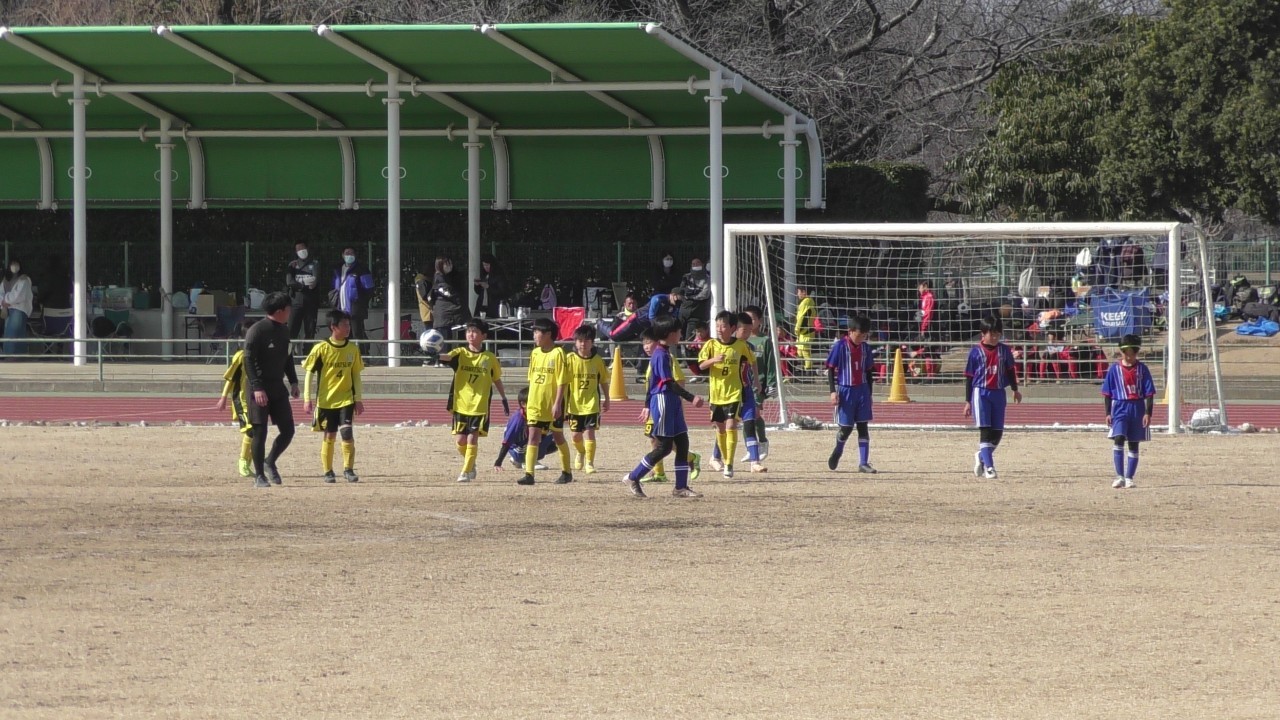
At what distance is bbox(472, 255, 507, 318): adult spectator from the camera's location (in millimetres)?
28906

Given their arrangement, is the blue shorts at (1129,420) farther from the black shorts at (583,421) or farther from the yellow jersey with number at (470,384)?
the yellow jersey with number at (470,384)

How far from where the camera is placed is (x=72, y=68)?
1073 inches

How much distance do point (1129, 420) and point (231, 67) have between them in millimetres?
16077

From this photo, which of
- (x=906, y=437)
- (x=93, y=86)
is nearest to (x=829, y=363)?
(x=906, y=437)

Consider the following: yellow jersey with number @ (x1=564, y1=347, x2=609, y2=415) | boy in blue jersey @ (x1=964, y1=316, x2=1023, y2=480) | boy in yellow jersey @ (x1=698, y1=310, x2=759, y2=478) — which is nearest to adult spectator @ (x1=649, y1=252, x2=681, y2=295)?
boy in yellow jersey @ (x1=698, y1=310, x2=759, y2=478)

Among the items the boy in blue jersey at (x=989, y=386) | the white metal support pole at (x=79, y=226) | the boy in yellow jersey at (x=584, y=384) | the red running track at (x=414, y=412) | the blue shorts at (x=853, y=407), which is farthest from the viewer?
the white metal support pole at (x=79, y=226)

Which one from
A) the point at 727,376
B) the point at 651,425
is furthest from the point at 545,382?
the point at 727,376

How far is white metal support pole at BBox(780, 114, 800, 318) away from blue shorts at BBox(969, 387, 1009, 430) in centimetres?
987

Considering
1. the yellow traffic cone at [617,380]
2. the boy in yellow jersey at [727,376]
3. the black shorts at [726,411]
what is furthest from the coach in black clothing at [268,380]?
the yellow traffic cone at [617,380]

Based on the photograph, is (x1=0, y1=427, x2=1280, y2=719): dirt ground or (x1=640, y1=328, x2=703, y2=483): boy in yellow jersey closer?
(x1=0, y1=427, x2=1280, y2=719): dirt ground

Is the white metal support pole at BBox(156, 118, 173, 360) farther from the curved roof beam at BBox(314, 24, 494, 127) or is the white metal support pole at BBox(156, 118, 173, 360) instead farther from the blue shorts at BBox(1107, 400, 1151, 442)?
the blue shorts at BBox(1107, 400, 1151, 442)

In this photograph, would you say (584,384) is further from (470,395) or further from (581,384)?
(470,395)

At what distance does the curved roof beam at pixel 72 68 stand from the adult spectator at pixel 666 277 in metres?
9.43

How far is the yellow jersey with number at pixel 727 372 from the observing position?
643 inches
